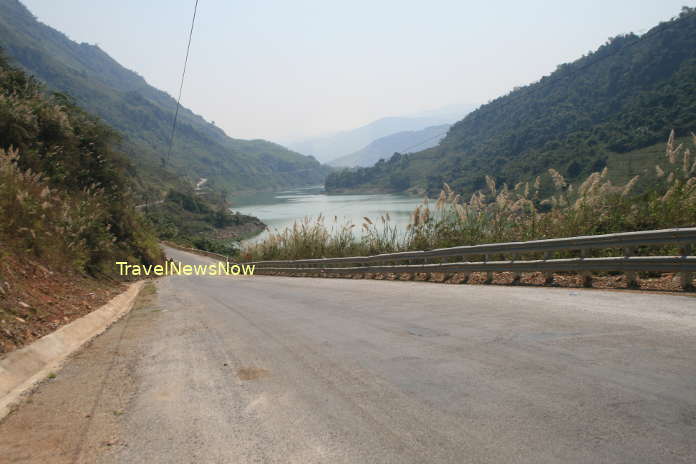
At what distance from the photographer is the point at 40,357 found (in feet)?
19.5

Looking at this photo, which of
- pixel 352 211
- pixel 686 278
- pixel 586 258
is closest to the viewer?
pixel 686 278

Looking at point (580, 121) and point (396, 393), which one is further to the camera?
point (580, 121)

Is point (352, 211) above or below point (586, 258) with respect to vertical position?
above

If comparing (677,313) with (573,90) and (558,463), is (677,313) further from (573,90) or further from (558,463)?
(573,90)

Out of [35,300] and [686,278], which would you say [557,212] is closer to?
[686,278]

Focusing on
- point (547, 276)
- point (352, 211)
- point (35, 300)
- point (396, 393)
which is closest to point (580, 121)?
point (352, 211)

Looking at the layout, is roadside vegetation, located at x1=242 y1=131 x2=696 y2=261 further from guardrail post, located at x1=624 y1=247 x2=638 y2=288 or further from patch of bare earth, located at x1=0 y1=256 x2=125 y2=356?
patch of bare earth, located at x1=0 y1=256 x2=125 y2=356

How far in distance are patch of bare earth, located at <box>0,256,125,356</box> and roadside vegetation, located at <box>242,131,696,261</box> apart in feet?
28.8

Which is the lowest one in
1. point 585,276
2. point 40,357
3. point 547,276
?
point 40,357

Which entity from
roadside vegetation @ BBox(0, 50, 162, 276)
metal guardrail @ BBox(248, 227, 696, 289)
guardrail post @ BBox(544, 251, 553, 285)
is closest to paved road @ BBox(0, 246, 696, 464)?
metal guardrail @ BBox(248, 227, 696, 289)

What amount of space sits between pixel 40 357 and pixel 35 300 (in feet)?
8.11

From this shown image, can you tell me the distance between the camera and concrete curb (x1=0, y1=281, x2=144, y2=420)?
4.88 m

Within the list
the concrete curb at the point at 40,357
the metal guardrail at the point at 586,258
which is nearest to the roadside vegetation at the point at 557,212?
the metal guardrail at the point at 586,258

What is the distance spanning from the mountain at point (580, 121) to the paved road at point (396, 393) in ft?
62.7
